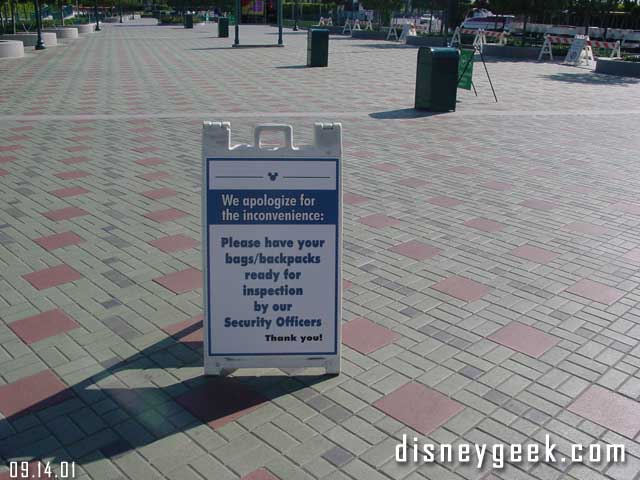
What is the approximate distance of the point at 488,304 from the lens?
4.81 meters

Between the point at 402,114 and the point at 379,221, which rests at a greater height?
the point at 402,114

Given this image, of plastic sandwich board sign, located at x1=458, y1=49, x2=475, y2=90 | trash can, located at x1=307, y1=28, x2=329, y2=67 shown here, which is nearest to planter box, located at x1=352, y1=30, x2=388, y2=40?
trash can, located at x1=307, y1=28, x2=329, y2=67

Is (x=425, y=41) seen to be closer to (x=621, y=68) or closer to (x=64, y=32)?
(x=621, y=68)

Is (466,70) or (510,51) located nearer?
(466,70)

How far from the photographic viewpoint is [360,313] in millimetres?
4621

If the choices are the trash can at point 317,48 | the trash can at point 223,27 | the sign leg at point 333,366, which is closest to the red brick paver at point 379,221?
the sign leg at point 333,366

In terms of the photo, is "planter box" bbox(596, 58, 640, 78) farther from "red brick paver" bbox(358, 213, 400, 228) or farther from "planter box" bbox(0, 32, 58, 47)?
"planter box" bbox(0, 32, 58, 47)

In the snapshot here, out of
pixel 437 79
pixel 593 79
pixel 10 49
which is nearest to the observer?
pixel 437 79

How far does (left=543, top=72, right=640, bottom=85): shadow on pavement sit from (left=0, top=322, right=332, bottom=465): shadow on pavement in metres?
18.2

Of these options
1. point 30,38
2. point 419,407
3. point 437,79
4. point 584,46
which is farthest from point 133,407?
point 30,38

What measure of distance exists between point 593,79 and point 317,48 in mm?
8421

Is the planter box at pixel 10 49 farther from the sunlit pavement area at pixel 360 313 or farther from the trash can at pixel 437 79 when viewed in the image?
the trash can at pixel 437 79

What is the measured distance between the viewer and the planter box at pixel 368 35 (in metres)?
38.9

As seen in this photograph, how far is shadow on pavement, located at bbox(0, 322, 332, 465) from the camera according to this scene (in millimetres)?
3193
